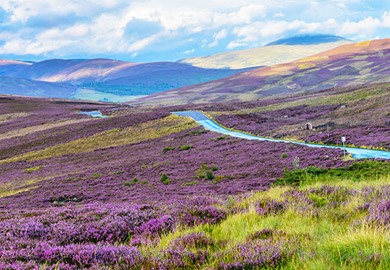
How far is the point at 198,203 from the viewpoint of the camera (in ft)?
34.0

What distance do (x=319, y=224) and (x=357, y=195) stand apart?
303cm

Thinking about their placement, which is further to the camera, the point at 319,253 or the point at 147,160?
the point at 147,160

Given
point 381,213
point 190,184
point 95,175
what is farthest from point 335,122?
point 381,213

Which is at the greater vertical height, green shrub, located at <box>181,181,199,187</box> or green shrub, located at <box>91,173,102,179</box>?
green shrub, located at <box>181,181,199,187</box>

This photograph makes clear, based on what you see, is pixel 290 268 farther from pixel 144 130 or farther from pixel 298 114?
pixel 298 114

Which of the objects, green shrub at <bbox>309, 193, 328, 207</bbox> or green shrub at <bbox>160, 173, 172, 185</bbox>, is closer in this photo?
green shrub at <bbox>309, 193, 328, 207</bbox>

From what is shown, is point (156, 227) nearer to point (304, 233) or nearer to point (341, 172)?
point (304, 233)

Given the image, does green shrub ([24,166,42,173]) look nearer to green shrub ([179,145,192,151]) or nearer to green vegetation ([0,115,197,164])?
green vegetation ([0,115,197,164])

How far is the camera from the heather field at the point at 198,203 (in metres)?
5.57

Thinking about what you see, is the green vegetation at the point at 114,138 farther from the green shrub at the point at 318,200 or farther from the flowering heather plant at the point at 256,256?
the flowering heather plant at the point at 256,256

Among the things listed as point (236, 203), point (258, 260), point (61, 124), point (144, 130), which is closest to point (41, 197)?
point (236, 203)

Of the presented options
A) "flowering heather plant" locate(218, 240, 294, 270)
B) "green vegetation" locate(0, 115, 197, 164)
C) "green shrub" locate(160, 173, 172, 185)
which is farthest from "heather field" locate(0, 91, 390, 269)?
"green vegetation" locate(0, 115, 197, 164)

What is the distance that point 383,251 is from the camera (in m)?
4.97

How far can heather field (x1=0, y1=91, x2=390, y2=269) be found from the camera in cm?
557
